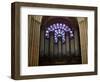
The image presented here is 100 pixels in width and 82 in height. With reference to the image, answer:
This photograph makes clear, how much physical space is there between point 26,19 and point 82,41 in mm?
358

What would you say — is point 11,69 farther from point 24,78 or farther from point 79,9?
point 79,9

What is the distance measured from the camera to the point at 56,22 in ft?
4.51

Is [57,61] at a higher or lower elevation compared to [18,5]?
lower

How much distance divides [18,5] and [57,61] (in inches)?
14.8

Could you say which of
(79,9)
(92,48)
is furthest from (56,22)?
(92,48)

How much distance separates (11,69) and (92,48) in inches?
19.4

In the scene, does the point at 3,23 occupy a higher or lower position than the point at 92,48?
higher

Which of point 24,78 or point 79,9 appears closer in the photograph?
point 24,78

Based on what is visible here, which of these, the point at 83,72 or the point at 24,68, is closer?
the point at 24,68

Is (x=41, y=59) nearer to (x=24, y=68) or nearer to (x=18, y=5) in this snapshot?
(x=24, y=68)

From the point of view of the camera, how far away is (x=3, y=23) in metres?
1.31

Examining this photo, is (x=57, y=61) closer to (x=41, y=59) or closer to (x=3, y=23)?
(x=41, y=59)

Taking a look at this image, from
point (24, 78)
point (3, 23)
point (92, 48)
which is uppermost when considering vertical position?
point (3, 23)

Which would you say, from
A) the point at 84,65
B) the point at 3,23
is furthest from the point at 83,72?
the point at 3,23
